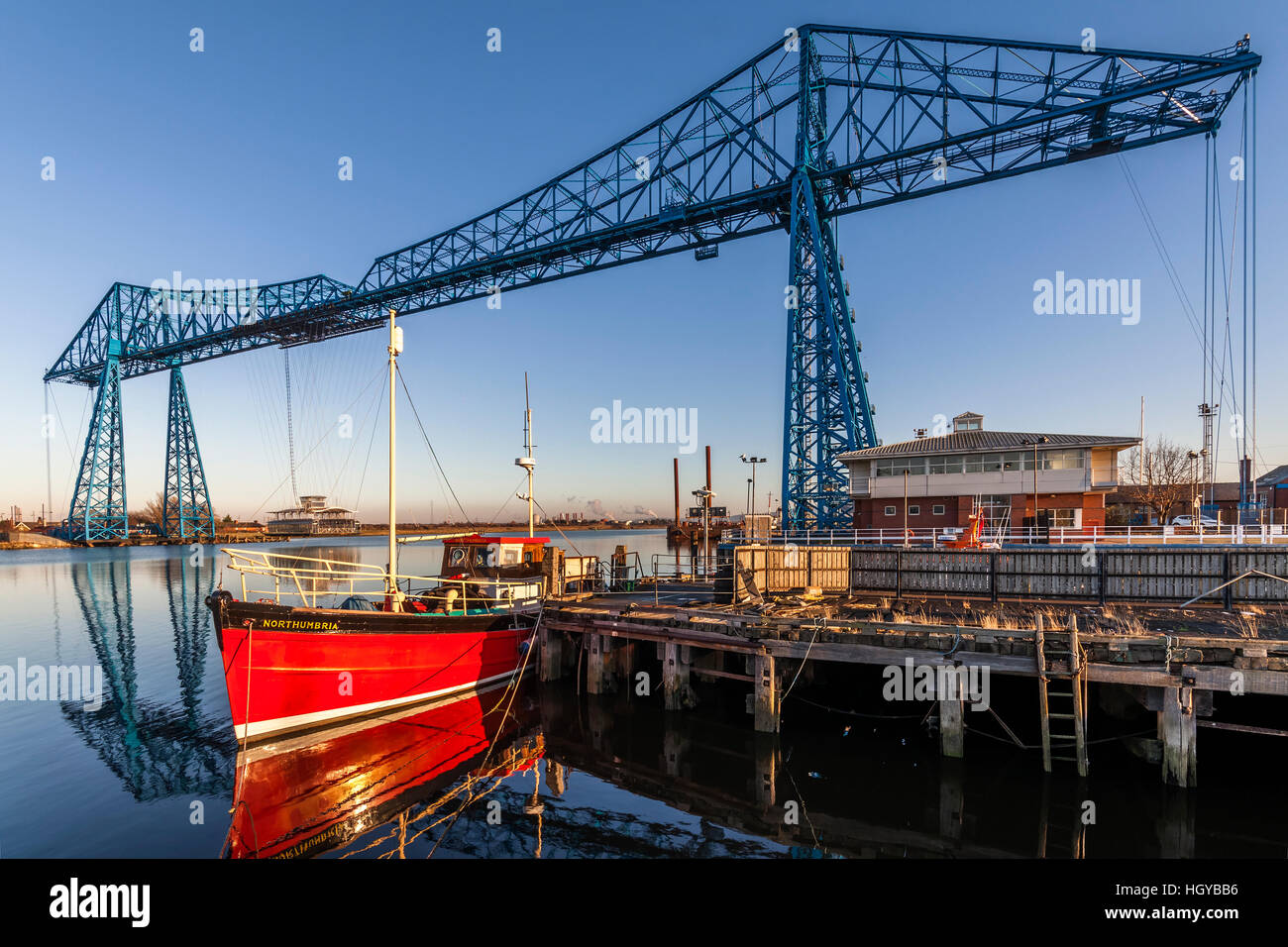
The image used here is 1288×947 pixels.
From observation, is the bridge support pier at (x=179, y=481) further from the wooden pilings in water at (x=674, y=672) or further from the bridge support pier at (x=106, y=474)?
the wooden pilings in water at (x=674, y=672)

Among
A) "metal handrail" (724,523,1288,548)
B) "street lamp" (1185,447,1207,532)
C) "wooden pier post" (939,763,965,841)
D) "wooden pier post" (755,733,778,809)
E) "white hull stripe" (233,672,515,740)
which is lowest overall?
"wooden pier post" (755,733,778,809)

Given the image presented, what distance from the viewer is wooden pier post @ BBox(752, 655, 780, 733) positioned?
1557 centimetres

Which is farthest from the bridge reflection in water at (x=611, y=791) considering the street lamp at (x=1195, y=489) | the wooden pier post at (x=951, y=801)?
the street lamp at (x=1195, y=489)

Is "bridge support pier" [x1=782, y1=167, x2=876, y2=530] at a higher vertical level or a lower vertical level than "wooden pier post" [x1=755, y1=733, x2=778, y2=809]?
higher

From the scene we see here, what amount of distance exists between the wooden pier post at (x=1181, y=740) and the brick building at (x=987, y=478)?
17.3 metres

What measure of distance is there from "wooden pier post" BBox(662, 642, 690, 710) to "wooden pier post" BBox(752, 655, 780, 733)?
2640 millimetres

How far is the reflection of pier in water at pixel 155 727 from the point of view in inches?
527

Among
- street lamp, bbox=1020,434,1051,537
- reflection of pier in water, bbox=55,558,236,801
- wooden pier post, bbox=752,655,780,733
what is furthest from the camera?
street lamp, bbox=1020,434,1051,537

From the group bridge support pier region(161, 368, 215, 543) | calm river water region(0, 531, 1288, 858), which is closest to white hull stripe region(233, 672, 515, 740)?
calm river water region(0, 531, 1288, 858)

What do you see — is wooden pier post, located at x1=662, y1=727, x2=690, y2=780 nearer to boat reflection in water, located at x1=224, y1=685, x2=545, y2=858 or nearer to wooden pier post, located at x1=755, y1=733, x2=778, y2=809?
wooden pier post, located at x1=755, y1=733, x2=778, y2=809

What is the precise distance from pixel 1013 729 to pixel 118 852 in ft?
61.7

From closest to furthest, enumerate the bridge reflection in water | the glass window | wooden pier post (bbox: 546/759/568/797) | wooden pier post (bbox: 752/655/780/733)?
the bridge reflection in water → wooden pier post (bbox: 546/759/568/797) → wooden pier post (bbox: 752/655/780/733) → the glass window
